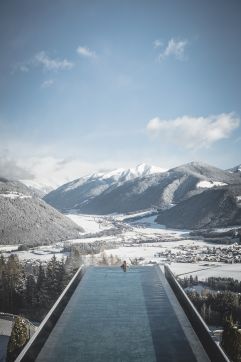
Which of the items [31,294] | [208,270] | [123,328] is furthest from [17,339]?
[208,270]

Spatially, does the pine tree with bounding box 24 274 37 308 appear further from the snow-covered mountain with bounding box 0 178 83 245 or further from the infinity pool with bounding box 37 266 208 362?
the snow-covered mountain with bounding box 0 178 83 245

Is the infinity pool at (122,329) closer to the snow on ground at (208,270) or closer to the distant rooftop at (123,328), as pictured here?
the distant rooftop at (123,328)

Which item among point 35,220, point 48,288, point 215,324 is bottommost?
point 215,324

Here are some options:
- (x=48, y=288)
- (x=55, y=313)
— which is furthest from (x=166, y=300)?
(x=48, y=288)

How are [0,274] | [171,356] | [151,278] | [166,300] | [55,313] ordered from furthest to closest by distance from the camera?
[0,274] → [151,278] → [166,300] → [55,313] → [171,356]

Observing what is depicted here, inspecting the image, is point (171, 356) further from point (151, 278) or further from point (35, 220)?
point (35, 220)

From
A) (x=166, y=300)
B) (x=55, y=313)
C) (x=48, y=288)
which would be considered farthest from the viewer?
(x=48, y=288)

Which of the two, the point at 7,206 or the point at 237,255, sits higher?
the point at 7,206

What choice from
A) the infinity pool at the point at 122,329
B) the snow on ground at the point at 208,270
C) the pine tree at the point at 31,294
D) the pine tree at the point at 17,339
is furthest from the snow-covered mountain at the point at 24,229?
the infinity pool at the point at 122,329

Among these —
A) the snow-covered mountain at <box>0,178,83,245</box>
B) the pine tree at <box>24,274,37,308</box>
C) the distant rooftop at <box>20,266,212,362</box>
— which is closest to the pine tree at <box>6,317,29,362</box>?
the distant rooftop at <box>20,266,212,362</box>
